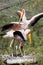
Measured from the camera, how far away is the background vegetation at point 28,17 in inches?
128

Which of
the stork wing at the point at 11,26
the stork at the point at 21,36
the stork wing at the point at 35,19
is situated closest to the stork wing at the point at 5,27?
the stork wing at the point at 11,26

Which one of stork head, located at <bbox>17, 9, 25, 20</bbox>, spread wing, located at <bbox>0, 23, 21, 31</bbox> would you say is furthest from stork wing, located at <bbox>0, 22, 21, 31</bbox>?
stork head, located at <bbox>17, 9, 25, 20</bbox>

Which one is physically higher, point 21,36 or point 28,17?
point 28,17

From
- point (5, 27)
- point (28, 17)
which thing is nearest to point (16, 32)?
point (5, 27)

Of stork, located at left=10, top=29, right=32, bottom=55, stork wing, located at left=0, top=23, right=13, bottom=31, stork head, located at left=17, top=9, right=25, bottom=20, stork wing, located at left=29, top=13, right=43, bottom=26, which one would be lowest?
stork, located at left=10, top=29, right=32, bottom=55

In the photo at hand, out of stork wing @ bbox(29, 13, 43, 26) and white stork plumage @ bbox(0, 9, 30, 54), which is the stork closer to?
white stork plumage @ bbox(0, 9, 30, 54)

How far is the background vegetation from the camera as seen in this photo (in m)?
3.24

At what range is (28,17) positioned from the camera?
3.46 m

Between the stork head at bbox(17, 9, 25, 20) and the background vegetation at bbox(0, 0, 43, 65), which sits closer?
the background vegetation at bbox(0, 0, 43, 65)

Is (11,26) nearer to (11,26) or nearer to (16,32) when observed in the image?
(11,26)

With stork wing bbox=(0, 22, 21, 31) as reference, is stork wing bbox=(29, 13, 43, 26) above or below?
above

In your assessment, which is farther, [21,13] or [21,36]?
[21,13]

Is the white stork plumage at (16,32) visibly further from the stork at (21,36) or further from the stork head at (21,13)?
the stork head at (21,13)

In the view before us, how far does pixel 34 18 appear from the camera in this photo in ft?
11.2
